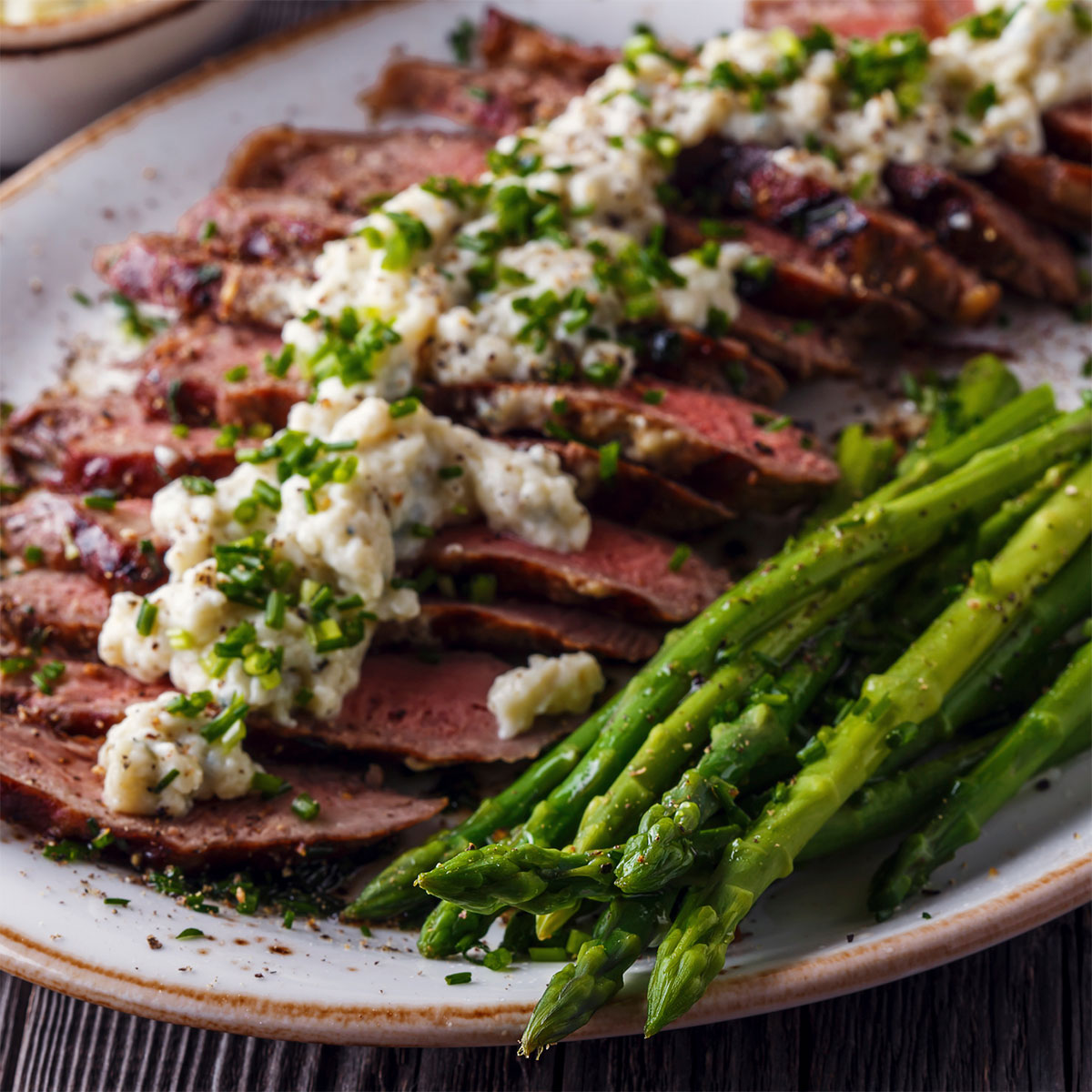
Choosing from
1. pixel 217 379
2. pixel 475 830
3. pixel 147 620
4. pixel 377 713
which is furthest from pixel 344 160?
pixel 475 830

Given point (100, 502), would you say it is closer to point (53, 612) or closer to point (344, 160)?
point (53, 612)

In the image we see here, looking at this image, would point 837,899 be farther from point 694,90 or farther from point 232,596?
point 694,90

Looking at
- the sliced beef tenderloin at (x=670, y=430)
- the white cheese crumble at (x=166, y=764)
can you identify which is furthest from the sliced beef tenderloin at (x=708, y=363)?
the white cheese crumble at (x=166, y=764)

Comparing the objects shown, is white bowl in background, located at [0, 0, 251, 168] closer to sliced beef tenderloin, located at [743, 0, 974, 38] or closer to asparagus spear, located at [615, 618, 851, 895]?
sliced beef tenderloin, located at [743, 0, 974, 38]

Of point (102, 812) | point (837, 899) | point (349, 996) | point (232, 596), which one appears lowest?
point (837, 899)

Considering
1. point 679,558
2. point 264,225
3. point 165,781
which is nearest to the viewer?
point 165,781

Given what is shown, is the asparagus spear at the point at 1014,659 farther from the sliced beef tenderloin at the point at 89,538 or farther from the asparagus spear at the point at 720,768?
the sliced beef tenderloin at the point at 89,538

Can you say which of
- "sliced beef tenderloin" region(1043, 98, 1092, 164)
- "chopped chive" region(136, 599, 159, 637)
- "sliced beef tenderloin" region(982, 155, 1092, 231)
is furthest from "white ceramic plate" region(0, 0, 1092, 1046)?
"sliced beef tenderloin" region(1043, 98, 1092, 164)

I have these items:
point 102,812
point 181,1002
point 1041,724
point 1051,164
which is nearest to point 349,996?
point 181,1002
